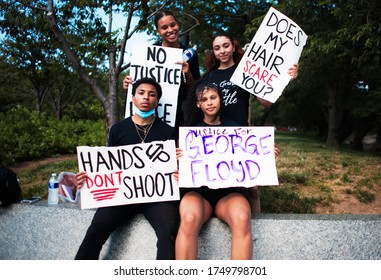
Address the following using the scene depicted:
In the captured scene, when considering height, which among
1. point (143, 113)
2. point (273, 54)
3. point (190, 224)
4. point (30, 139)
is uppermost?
point (273, 54)

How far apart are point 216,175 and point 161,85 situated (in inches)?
44.5

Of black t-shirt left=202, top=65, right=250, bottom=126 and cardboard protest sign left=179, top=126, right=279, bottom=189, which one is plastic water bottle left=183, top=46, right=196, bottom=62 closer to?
black t-shirt left=202, top=65, right=250, bottom=126

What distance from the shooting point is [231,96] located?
3.20 metres

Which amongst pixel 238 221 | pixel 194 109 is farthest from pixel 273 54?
pixel 238 221

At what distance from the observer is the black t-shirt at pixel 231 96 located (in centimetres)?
318

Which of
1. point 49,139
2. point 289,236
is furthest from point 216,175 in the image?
point 49,139

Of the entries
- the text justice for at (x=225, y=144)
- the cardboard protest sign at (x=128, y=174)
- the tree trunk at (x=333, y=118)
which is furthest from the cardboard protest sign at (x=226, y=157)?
the tree trunk at (x=333, y=118)

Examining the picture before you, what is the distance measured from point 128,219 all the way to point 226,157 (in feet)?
3.20

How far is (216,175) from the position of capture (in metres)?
2.76

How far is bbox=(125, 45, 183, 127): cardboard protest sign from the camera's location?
3.32 m

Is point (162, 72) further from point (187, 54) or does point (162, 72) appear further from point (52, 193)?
point (52, 193)

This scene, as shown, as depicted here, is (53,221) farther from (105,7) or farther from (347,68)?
(347,68)

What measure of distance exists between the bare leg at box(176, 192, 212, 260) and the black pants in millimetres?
88

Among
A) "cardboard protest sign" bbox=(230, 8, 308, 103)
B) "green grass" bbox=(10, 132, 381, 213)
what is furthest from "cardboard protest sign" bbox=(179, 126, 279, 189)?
"green grass" bbox=(10, 132, 381, 213)
